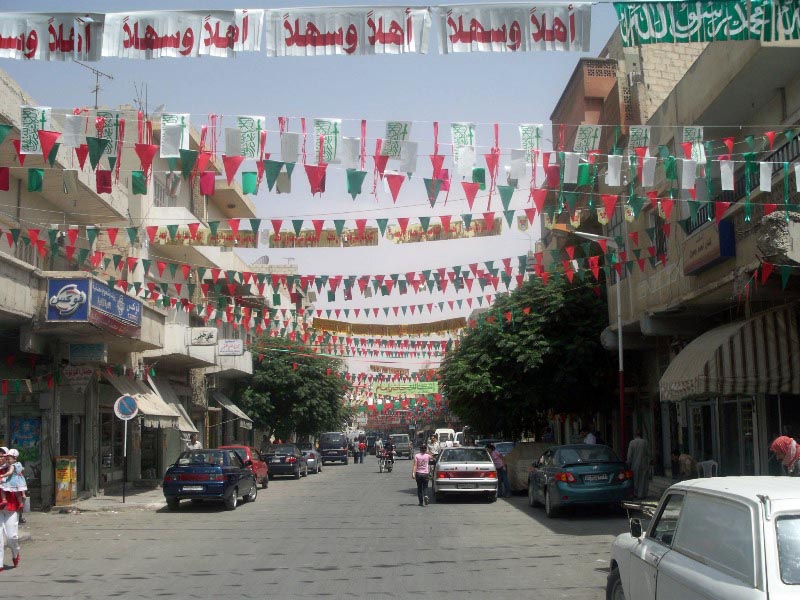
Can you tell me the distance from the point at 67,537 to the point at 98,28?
400 inches

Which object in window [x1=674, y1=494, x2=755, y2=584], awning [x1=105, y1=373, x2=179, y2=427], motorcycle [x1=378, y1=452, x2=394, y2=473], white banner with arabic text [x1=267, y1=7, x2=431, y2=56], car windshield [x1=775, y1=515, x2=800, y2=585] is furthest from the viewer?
motorcycle [x1=378, y1=452, x2=394, y2=473]

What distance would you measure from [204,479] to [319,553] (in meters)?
8.88

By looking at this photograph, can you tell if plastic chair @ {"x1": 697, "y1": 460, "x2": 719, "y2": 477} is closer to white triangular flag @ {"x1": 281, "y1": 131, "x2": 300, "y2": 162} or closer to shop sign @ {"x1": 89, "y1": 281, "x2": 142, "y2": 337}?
white triangular flag @ {"x1": 281, "y1": 131, "x2": 300, "y2": 162}

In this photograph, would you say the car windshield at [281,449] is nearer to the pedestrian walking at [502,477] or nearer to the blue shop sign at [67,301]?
the pedestrian walking at [502,477]

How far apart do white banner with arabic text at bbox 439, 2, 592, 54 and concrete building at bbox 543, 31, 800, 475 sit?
4660mm

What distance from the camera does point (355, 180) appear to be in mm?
12719

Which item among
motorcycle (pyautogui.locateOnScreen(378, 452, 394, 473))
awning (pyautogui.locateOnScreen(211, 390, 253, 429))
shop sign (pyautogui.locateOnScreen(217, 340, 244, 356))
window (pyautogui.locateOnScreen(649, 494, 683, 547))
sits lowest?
motorcycle (pyautogui.locateOnScreen(378, 452, 394, 473))

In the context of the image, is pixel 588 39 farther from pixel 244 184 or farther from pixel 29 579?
pixel 29 579

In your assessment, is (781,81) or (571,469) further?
(571,469)

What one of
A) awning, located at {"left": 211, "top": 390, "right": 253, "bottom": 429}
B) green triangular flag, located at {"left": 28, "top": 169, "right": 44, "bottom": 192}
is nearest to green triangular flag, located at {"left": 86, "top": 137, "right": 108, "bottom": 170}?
green triangular flag, located at {"left": 28, "top": 169, "right": 44, "bottom": 192}

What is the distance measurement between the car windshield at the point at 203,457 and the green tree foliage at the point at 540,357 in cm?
1014

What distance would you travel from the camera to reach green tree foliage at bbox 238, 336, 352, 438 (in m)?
48.7

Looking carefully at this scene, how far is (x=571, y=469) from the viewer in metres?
17.9

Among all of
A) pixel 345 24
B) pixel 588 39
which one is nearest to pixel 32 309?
pixel 345 24
